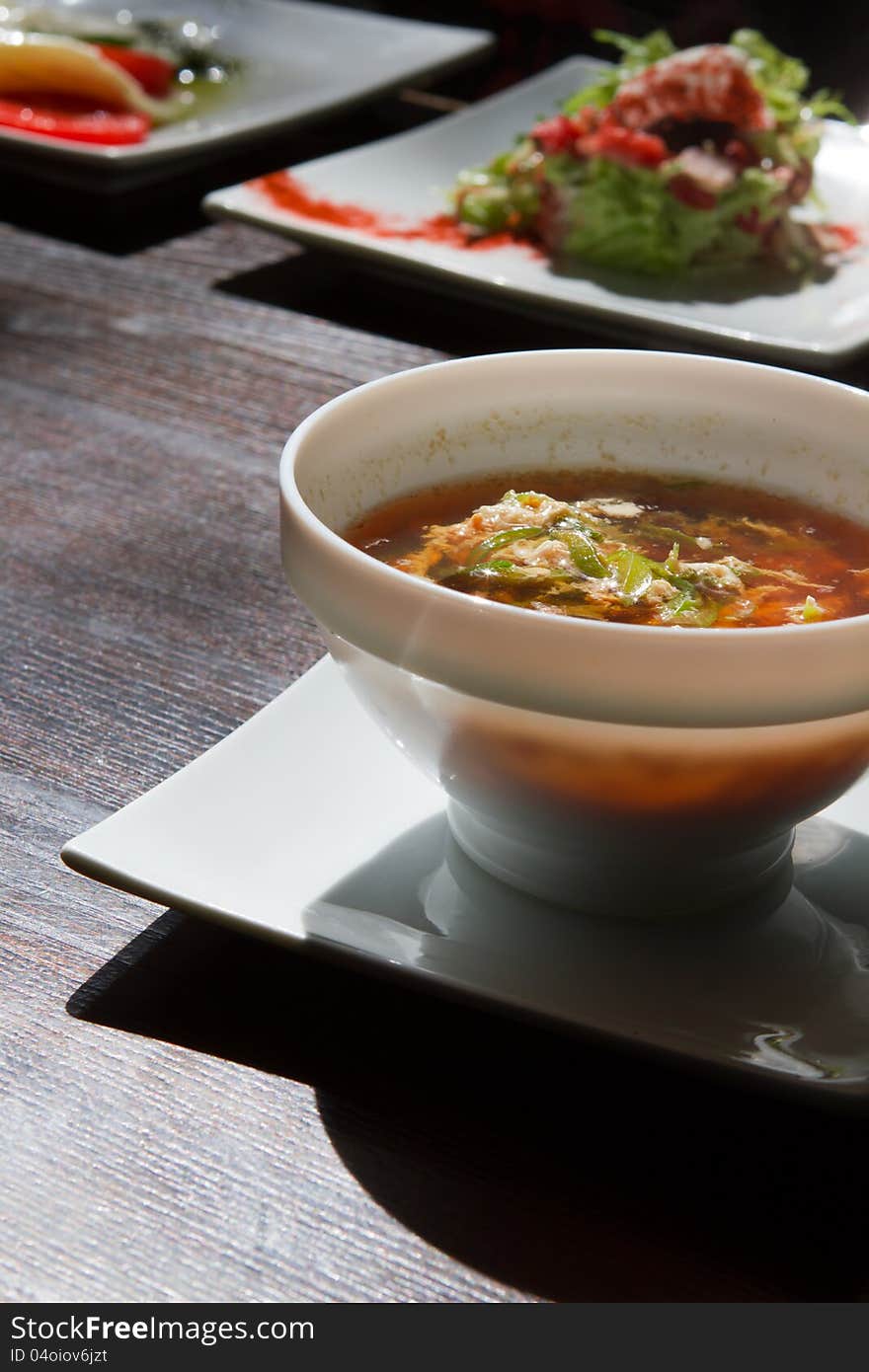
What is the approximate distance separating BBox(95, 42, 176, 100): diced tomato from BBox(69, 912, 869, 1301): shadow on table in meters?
2.67

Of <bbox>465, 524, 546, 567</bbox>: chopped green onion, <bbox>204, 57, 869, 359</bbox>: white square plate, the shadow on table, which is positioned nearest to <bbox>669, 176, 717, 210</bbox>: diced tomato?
<bbox>204, 57, 869, 359</bbox>: white square plate

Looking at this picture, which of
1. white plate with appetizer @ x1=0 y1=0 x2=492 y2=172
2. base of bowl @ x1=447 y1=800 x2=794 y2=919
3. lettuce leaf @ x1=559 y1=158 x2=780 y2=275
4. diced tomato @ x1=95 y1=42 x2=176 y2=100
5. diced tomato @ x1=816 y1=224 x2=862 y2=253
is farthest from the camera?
diced tomato @ x1=95 y1=42 x2=176 y2=100

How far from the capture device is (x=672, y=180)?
2346 millimetres

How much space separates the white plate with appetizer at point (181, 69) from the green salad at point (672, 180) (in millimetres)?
524

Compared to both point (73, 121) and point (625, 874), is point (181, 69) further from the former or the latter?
point (625, 874)

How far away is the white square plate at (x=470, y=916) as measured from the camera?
0.83 m

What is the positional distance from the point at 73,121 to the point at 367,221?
772 mm

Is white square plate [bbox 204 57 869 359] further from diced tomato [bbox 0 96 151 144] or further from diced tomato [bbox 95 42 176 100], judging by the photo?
diced tomato [bbox 95 42 176 100]

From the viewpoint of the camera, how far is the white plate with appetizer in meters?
2.61

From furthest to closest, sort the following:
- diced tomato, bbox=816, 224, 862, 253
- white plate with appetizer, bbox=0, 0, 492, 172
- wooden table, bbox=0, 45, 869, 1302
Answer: white plate with appetizer, bbox=0, 0, 492, 172 < diced tomato, bbox=816, 224, 862, 253 < wooden table, bbox=0, 45, 869, 1302

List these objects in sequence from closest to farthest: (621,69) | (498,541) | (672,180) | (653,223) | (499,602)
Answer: (499,602) < (498,541) < (653,223) < (672,180) < (621,69)

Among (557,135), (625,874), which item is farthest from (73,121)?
(625,874)

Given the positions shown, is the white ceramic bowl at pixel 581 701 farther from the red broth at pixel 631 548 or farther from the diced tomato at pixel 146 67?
the diced tomato at pixel 146 67

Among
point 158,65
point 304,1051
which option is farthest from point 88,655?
point 158,65
